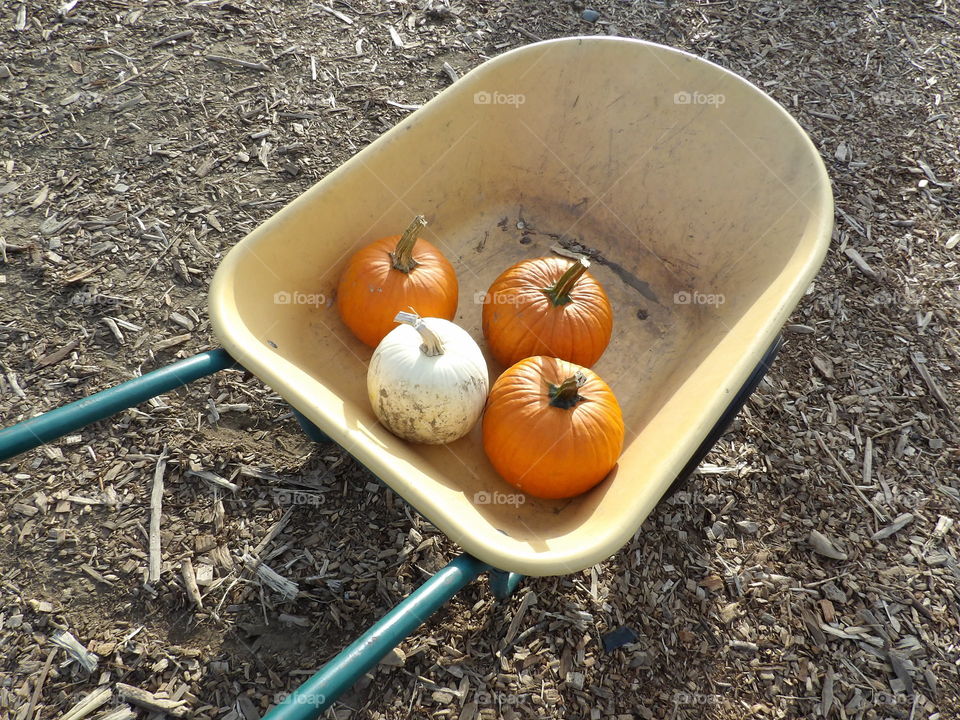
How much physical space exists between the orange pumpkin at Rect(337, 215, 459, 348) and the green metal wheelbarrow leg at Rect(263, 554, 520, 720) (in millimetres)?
791

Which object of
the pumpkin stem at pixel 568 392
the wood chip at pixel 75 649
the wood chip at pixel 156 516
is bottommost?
the wood chip at pixel 75 649

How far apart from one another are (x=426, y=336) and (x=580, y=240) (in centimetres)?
102

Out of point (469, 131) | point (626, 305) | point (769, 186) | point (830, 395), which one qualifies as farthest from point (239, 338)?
point (830, 395)

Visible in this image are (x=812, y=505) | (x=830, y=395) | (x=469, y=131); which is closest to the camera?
(x=469, y=131)

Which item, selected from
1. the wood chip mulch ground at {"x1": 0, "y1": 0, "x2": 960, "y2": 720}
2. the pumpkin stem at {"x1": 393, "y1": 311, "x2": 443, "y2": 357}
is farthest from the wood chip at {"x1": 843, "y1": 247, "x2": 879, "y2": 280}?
the pumpkin stem at {"x1": 393, "y1": 311, "x2": 443, "y2": 357}

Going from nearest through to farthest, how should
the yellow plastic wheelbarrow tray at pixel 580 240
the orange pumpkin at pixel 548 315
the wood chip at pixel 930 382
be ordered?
the yellow plastic wheelbarrow tray at pixel 580 240 → the orange pumpkin at pixel 548 315 → the wood chip at pixel 930 382

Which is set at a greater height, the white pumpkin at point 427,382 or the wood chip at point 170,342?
the white pumpkin at point 427,382

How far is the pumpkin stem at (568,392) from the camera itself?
1.70m

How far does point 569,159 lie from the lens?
2.46 metres

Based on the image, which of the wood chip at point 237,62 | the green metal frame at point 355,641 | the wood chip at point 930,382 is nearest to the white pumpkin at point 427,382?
the green metal frame at point 355,641

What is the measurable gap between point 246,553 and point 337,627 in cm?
37

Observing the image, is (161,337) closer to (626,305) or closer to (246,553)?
(246,553)

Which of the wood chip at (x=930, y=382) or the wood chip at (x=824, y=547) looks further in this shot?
the wood chip at (x=930, y=382)

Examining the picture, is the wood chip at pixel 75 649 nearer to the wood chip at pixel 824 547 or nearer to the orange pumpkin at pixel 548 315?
the orange pumpkin at pixel 548 315
